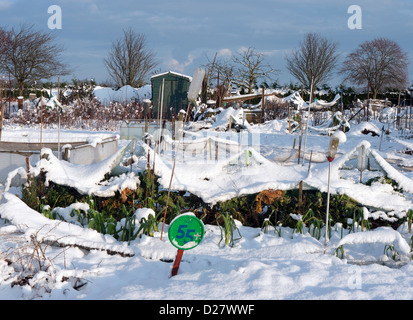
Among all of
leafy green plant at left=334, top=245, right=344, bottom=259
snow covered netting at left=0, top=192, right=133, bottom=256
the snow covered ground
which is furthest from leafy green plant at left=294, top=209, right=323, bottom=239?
snow covered netting at left=0, top=192, right=133, bottom=256

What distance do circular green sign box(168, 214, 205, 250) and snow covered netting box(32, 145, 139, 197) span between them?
5.14 ft

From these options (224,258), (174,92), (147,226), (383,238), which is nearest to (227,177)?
(147,226)

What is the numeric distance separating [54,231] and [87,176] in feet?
3.29

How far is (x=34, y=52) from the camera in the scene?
2036 centimetres

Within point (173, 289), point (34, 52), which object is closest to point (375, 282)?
point (173, 289)

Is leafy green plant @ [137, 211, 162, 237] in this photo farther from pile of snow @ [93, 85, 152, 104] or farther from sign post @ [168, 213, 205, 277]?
pile of snow @ [93, 85, 152, 104]

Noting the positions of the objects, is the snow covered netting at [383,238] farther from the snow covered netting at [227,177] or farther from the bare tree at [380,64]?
the bare tree at [380,64]

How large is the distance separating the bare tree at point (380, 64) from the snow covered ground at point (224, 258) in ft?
80.1

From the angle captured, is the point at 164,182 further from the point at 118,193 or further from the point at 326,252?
the point at 326,252

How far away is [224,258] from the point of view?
10.0ft

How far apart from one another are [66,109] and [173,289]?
44.3ft

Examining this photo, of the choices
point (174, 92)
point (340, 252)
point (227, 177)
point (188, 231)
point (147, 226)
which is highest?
point (174, 92)

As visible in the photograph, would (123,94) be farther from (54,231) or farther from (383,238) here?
(383,238)
